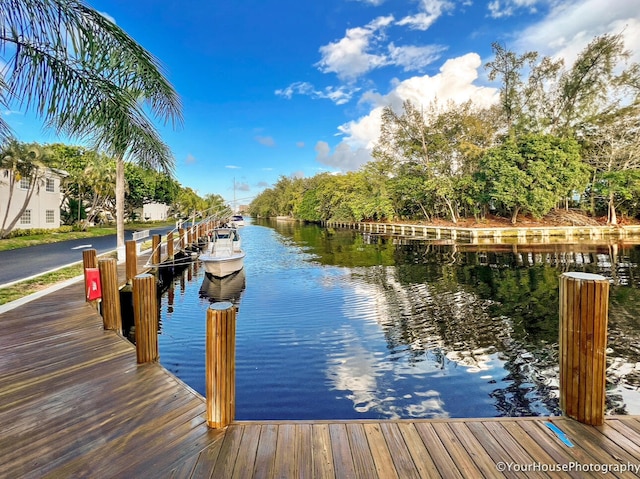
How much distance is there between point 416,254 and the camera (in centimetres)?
1862

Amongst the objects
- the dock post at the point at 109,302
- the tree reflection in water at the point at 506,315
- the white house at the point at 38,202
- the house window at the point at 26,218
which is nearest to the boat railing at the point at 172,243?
the dock post at the point at 109,302

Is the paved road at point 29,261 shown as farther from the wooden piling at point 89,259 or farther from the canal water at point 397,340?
the wooden piling at point 89,259

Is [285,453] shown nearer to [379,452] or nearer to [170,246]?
[379,452]

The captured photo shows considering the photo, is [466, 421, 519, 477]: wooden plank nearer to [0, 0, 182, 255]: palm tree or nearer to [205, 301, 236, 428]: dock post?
[205, 301, 236, 428]: dock post

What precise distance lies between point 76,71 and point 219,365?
522 cm

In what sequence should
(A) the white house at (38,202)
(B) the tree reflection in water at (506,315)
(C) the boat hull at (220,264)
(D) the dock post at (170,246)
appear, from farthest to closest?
(A) the white house at (38,202), (D) the dock post at (170,246), (C) the boat hull at (220,264), (B) the tree reflection in water at (506,315)

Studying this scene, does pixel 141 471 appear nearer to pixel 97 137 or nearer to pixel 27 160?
pixel 97 137

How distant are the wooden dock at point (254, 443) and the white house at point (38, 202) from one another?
80.1 ft

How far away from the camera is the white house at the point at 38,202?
20891mm

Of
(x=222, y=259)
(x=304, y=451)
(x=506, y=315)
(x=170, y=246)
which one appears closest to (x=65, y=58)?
(x=304, y=451)

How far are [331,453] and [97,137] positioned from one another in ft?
20.4

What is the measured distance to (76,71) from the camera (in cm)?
505

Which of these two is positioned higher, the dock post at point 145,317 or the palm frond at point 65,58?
the palm frond at point 65,58

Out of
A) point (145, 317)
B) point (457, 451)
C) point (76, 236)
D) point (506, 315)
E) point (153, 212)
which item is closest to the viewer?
point (457, 451)
